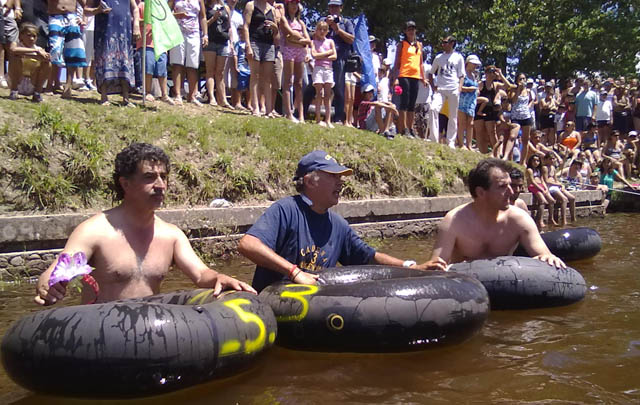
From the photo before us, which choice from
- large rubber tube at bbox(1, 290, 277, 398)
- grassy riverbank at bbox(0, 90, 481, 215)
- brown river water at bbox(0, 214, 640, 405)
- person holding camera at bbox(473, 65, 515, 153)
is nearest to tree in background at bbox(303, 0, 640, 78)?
person holding camera at bbox(473, 65, 515, 153)

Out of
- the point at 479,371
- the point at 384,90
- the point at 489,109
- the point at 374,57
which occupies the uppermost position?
the point at 374,57

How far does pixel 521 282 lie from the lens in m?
5.33

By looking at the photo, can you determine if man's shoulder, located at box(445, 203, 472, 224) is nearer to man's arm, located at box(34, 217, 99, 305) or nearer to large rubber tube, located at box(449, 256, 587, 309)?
Answer: large rubber tube, located at box(449, 256, 587, 309)

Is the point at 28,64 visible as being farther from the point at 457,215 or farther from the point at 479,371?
the point at 479,371

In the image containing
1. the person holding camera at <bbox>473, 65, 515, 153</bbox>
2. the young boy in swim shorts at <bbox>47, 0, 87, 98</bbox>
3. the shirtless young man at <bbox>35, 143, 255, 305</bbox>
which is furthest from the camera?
the person holding camera at <bbox>473, 65, 515, 153</bbox>

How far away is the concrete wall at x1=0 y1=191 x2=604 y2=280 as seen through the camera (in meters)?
6.51

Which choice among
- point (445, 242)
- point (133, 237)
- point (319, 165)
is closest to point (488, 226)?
point (445, 242)

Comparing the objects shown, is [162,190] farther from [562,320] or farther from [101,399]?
[562,320]

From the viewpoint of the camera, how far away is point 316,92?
36.5 feet

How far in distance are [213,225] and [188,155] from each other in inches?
51.7

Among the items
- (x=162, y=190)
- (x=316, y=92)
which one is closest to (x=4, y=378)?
(x=162, y=190)

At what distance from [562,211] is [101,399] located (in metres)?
11.2

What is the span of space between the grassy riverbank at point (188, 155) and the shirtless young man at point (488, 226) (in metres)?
3.75

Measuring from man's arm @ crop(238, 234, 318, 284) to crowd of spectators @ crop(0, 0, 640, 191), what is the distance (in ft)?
17.4
